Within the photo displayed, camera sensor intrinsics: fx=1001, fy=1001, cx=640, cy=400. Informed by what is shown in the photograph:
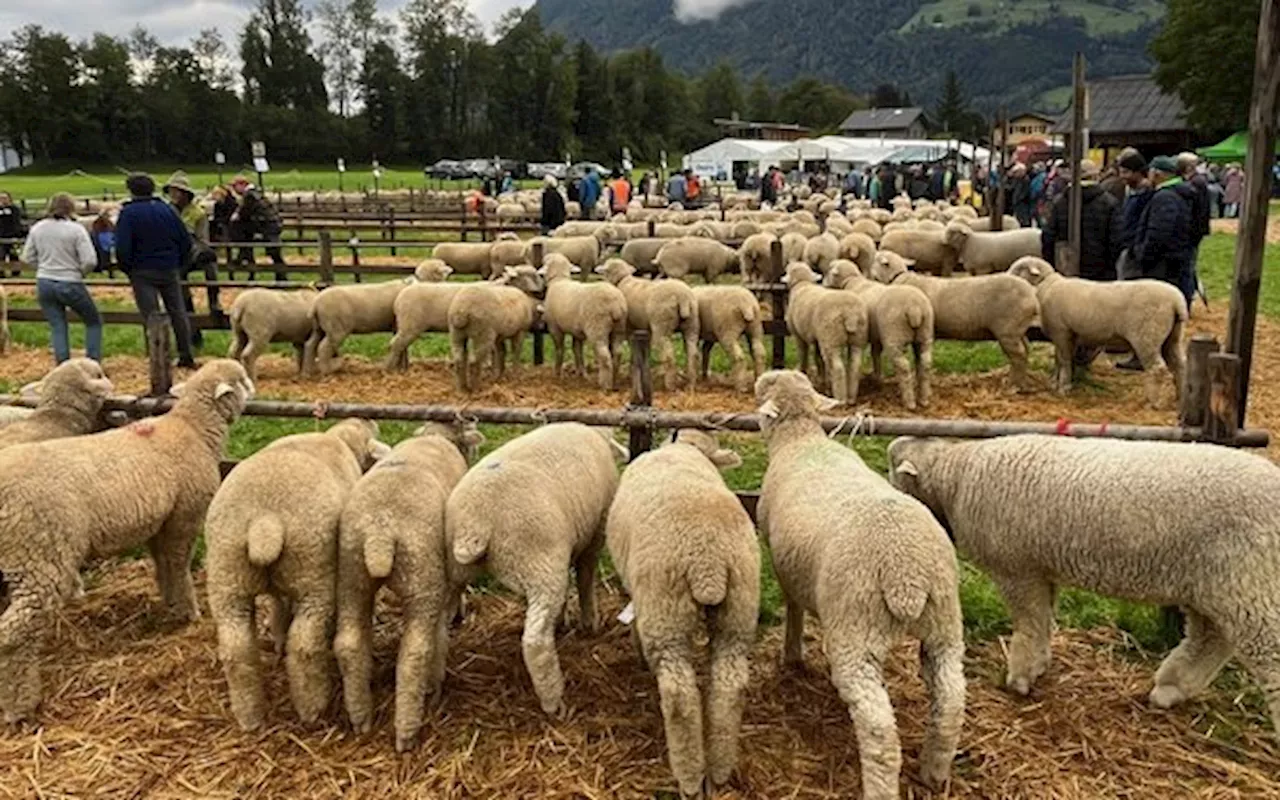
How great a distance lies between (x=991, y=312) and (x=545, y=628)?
7.17 metres

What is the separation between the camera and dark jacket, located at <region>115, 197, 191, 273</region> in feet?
35.1

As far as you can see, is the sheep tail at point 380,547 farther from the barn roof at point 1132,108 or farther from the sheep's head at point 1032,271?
the barn roof at point 1132,108

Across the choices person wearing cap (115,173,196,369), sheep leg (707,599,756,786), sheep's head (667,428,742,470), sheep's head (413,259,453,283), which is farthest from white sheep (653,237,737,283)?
sheep leg (707,599,756,786)

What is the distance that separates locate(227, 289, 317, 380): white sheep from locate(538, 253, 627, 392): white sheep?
9.04 feet

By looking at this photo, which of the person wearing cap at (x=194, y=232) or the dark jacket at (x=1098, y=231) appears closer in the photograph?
the dark jacket at (x=1098, y=231)

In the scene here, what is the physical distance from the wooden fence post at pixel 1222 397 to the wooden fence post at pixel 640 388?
2853 millimetres

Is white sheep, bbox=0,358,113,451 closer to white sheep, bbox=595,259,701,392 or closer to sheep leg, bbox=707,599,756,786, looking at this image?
sheep leg, bbox=707,599,756,786

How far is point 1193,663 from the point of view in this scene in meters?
4.39

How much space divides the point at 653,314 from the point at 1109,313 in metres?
4.35

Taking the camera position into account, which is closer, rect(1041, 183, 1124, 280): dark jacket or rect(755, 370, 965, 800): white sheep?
rect(755, 370, 965, 800): white sheep

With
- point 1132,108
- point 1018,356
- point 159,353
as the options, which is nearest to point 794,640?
point 159,353

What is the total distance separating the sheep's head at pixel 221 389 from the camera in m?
5.50

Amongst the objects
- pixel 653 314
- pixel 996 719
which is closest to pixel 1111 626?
pixel 996 719

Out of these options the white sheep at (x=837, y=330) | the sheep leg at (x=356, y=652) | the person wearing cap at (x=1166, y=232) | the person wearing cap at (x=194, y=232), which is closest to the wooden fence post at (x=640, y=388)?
the sheep leg at (x=356, y=652)
